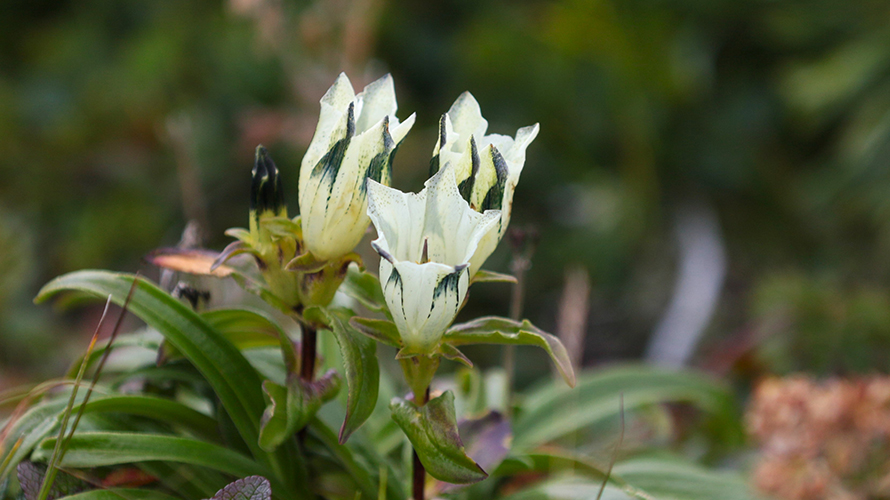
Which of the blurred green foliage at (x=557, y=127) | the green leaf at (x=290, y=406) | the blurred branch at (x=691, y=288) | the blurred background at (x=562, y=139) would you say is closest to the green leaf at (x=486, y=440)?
the green leaf at (x=290, y=406)

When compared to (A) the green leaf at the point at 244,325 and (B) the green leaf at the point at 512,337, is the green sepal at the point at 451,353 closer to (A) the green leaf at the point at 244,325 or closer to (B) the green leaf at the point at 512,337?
(B) the green leaf at the point at 512,337

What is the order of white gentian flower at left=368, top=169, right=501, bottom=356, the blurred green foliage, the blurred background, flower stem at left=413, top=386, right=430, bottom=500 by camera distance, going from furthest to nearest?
the blurred green foliage
the blurred background
flower stem at left=413, top=386, right=430, bottom=500
white gentian flower at left=368, top=169, right=501, bottom=356

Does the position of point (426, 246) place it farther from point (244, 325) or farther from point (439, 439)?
point (244, 325)

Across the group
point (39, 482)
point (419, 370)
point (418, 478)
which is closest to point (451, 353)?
point (419, 370)

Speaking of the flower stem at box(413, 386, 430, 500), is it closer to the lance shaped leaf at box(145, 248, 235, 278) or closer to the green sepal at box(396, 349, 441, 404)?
the green sepal at box(396, 349, 441, 404)

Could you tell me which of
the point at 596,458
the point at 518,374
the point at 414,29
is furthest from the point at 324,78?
the point at 596,458

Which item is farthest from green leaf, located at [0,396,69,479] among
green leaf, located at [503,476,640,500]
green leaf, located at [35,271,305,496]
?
green leaf, located at [503,476,640,500]
